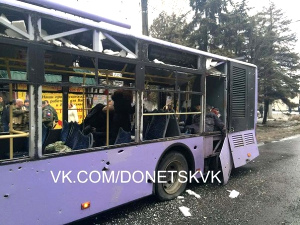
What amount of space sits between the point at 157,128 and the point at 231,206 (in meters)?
1.80

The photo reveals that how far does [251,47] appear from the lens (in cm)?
1630

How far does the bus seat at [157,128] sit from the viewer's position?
184 inches

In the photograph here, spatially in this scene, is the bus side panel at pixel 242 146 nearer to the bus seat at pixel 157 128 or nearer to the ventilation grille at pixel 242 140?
the ventilation grille at pixel 242 140

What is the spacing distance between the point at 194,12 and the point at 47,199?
15.6 m

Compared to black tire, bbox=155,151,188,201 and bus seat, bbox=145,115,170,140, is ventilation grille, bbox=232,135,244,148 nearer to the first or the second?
black tire, bbox=155,151,188,201

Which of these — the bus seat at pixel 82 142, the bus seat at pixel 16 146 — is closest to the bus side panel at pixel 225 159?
the bus seat at pixel 82 142

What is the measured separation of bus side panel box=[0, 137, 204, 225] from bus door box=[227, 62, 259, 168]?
91.2 inches

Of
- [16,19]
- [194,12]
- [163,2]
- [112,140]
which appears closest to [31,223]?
[112,140]

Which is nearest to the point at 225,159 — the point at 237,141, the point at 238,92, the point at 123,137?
the point at 237,141

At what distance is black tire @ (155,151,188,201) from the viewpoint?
178 inches

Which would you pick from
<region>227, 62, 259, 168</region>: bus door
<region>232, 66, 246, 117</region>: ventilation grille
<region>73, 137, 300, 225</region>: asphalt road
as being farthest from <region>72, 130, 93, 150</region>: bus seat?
<region>232, 66, 246, 117</region>: ventilation grille

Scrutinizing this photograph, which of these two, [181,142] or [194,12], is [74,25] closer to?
[181,142]

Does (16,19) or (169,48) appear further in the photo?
(169,48)

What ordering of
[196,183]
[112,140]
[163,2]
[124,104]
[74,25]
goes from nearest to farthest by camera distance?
[74,25] → [112,140] → [124,104] → [196,183] → [163,2]
